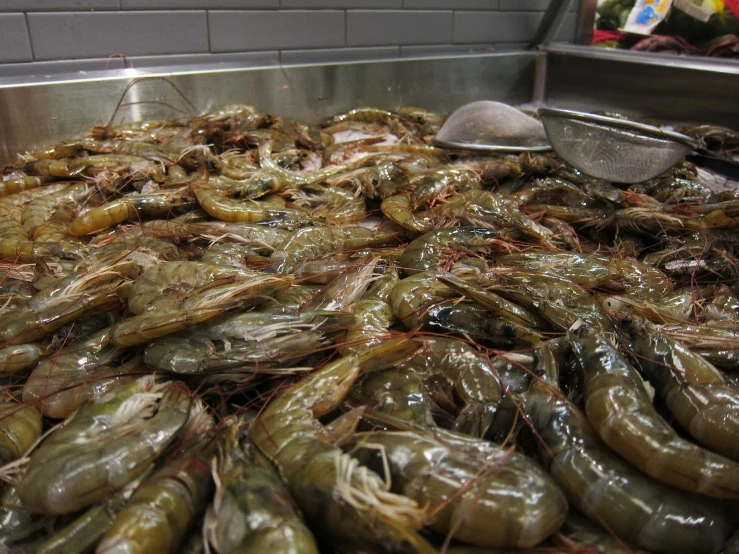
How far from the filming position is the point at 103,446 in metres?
1.35

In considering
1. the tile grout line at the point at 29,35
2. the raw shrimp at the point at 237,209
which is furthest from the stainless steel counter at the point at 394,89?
the raw shrimp at the point at 237,209

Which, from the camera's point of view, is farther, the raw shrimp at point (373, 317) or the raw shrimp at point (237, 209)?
the raw shrimp at point (237, 209)

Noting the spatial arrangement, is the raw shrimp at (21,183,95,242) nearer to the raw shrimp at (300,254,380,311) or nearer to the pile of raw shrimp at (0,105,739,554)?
the pile of raw shrimp at (0,105,739,554)

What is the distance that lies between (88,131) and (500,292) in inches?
131

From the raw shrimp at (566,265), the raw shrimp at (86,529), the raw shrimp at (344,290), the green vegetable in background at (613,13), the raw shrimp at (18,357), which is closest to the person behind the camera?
the raw shrimp at (86,529)

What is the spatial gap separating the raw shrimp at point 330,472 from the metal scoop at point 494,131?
2.86 m

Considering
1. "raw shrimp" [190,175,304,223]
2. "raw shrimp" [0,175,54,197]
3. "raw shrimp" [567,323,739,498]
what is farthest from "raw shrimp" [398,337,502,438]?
"raw shrimp" [0,175,54,197]

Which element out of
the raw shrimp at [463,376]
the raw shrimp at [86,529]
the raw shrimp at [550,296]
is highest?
the raw shrimp at [550,296]

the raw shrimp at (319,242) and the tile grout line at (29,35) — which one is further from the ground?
the tile grout line at (29,35)

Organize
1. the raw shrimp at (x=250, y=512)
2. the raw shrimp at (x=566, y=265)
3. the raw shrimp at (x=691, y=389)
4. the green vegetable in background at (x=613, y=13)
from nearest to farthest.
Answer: the raw shrimp at (x=250, y=512) → the raw shrimp at (x=691, y=389) → the raw shrimp at (x=566, y=265) → the green vegetable in background at (x=613, y=13)

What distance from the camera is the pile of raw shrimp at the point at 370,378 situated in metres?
1.22

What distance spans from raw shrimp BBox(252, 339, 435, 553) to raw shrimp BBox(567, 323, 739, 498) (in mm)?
589

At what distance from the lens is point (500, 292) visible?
2.04m

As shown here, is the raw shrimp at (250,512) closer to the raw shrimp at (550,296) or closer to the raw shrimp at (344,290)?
the raw shrimp at (344,290)
